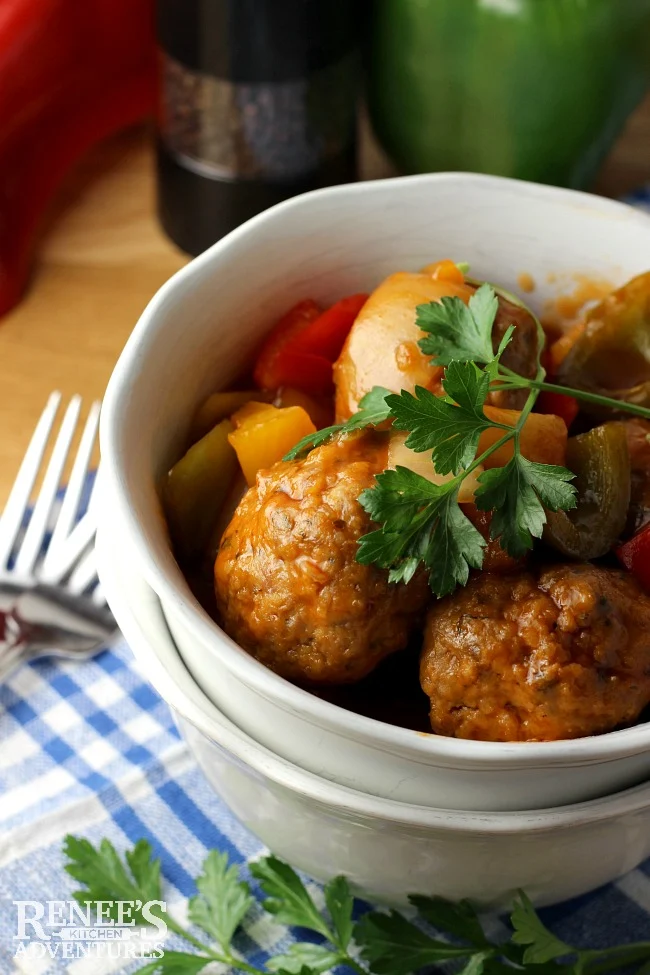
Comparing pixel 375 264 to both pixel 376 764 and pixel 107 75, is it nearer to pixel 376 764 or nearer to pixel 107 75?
pixel 376 764

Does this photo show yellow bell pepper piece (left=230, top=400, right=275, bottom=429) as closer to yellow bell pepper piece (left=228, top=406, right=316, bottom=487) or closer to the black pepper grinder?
yellow bell pepper piece (left=228, top=406, right=316, bottom=487)

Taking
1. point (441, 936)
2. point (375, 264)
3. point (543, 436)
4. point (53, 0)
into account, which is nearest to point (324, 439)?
point (543, 436)

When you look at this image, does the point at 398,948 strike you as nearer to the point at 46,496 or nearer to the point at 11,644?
the point at 11,644

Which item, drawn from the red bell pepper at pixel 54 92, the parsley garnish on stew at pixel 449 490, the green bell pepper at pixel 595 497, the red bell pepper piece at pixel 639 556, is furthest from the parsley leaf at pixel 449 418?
the red bell pepper at pixel 54 92

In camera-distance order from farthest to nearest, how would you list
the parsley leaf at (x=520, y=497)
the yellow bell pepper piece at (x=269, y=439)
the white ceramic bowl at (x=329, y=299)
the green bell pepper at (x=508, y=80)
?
the green bell pepper at (x=508, y=80)
the yellow bell pepper piece at (x=269, y=439)
the parsley leaf at (x=520, y=497)
the white ceramic bowl at (x=329, y=299)

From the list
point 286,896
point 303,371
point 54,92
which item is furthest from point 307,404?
point 54,92

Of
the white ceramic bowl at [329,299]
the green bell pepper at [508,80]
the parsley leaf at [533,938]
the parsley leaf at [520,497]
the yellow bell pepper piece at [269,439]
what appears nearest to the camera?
the white ceramic bowl at [329,299]

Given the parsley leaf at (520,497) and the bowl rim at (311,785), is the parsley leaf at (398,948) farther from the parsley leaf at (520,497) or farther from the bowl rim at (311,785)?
the parsley leaf at (520,497)
